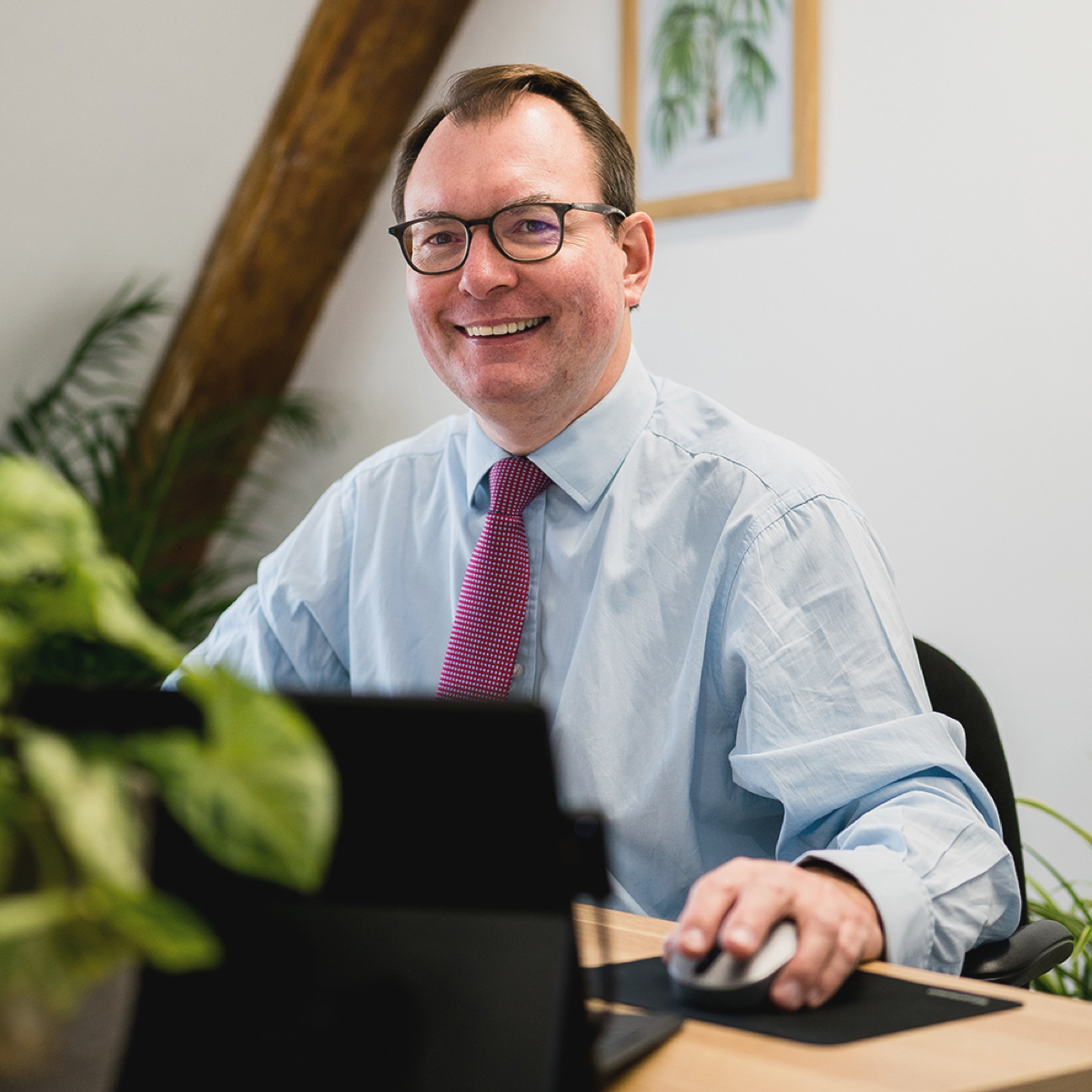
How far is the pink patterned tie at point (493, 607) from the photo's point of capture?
1.29 metres

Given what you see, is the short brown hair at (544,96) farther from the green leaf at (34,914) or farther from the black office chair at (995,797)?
the green leaf at (34,914)

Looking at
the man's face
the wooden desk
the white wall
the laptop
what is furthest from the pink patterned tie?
the white wall

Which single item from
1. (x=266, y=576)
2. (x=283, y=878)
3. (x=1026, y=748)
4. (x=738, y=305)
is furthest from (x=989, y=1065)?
(x=738, y=305)

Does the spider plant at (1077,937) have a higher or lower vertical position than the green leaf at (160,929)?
lower

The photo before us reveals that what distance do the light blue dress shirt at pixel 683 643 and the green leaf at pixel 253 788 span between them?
69 centimetres

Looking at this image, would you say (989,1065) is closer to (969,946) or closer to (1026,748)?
(969,946)

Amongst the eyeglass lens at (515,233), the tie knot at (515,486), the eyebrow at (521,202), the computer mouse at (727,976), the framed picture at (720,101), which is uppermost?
the framed picture at (720,101)

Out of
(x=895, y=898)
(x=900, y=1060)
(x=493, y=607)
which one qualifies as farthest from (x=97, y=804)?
(x=493, y=607)

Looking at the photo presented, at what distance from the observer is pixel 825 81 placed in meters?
2.22

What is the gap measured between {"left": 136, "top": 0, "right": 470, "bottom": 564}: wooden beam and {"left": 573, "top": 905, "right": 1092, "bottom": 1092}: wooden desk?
249 cm

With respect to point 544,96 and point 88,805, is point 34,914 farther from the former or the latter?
point 544,96

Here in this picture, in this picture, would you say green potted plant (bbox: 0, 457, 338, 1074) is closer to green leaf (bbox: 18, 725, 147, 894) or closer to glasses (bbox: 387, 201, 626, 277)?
green leaf (bbox: 18, 725, 147, 894)

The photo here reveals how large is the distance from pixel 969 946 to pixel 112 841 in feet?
2.88

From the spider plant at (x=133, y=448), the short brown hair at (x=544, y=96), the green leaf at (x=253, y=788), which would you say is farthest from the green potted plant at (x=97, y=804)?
the spider plant at (x=133, y=448)
